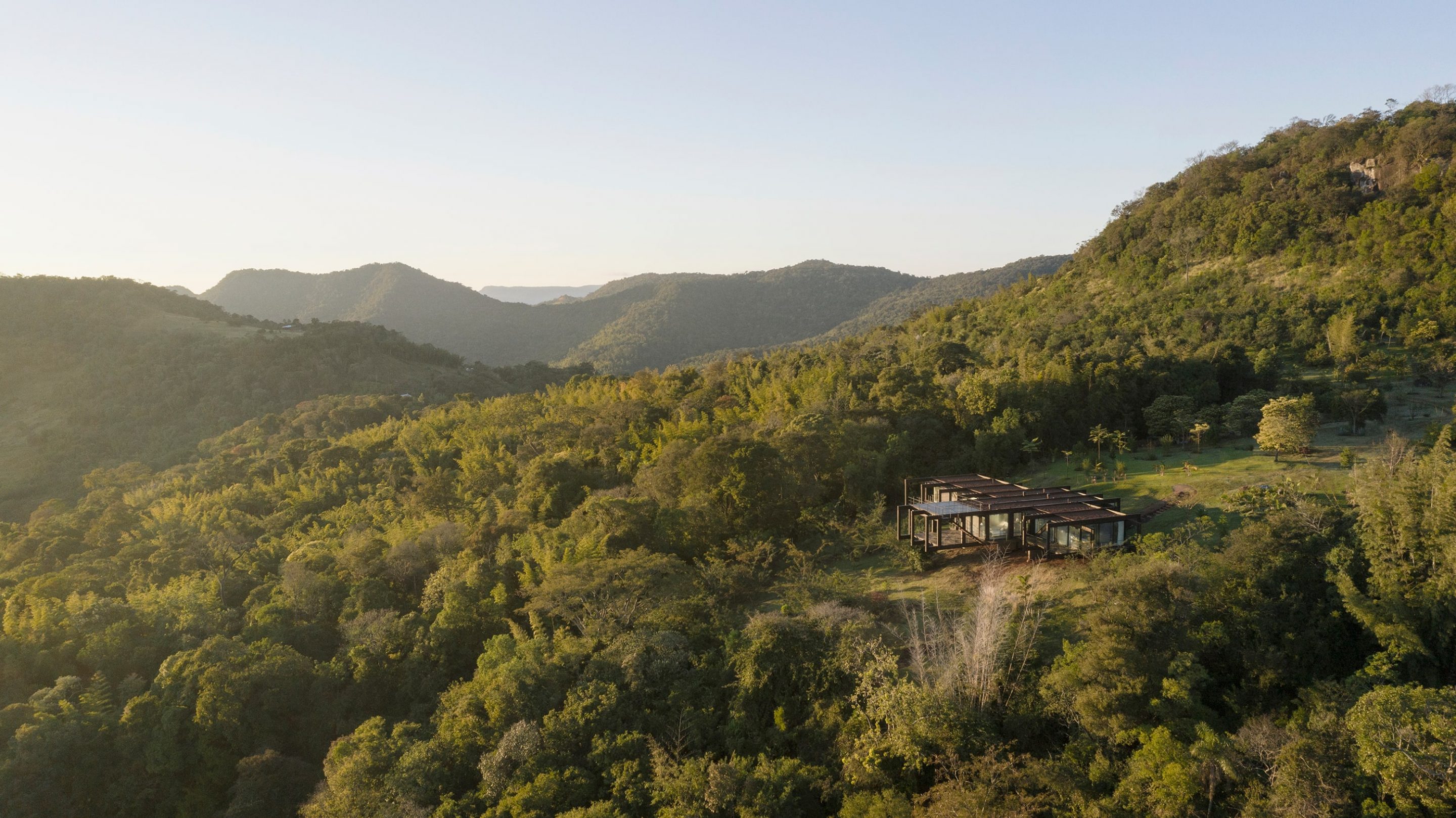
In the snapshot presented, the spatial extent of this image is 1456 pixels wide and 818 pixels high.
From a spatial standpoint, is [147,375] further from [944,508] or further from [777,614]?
[944,508]

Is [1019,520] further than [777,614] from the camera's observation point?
Yes

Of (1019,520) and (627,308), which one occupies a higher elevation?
(627,308)

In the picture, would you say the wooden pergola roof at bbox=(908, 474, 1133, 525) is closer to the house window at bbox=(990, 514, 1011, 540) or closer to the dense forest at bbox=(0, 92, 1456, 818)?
the house window at bbox=(990, 514, 1011, 540)

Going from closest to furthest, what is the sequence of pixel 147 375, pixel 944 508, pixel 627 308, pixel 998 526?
pixel 998 526
pixel 944 508
pixel 147 375
pixel 627 308

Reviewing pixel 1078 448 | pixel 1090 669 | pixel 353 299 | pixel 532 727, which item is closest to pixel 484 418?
pixel 532 727

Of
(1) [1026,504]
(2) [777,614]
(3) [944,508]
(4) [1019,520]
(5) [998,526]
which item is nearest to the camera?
(2) [777,614]

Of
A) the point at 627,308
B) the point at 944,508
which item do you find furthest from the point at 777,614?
the point at 627,308

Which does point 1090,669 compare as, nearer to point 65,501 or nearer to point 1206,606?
point 1206,606
